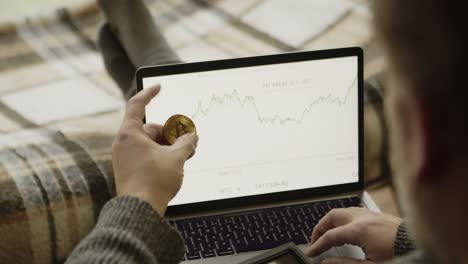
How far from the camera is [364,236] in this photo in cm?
86

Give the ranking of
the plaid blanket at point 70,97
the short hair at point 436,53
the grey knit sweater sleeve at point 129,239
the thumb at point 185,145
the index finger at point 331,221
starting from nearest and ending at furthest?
1. the short hair at point 436,53
2. the grey knit sweater sleeve at point 129,239
3. the thumb at point 185,145
4. the index finger at point 331,221
5. the plaid blanket at point 70,97

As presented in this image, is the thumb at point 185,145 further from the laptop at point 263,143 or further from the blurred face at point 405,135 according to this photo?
the blurred face at point 405,135

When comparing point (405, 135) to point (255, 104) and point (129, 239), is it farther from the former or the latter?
point (255, 104)

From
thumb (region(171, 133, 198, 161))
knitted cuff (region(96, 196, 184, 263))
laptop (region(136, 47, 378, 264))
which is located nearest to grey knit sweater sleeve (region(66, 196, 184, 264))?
knitted cuff (region(96, 196, 184, 263))

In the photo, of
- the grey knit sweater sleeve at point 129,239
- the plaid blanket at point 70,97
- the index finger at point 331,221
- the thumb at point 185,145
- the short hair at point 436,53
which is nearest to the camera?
the short hair at point 436,53

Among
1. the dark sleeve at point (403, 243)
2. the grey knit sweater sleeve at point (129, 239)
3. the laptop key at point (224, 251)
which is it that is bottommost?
the laptop key at point (224, 251)

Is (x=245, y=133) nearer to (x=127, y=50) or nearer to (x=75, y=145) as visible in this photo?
(x=75, y=145)

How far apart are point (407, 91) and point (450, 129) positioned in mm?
36

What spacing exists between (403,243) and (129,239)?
0.38 meters

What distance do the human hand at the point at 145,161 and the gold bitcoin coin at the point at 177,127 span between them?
0.03 metres

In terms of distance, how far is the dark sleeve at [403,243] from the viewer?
32.5 inches

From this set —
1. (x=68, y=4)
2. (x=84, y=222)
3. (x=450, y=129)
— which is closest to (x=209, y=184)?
(x=84, y=222)

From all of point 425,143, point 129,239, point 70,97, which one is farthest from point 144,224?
point 70,97

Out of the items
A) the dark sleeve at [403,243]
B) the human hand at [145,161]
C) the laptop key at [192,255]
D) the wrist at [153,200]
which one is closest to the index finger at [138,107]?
the human hand at [145,161]
